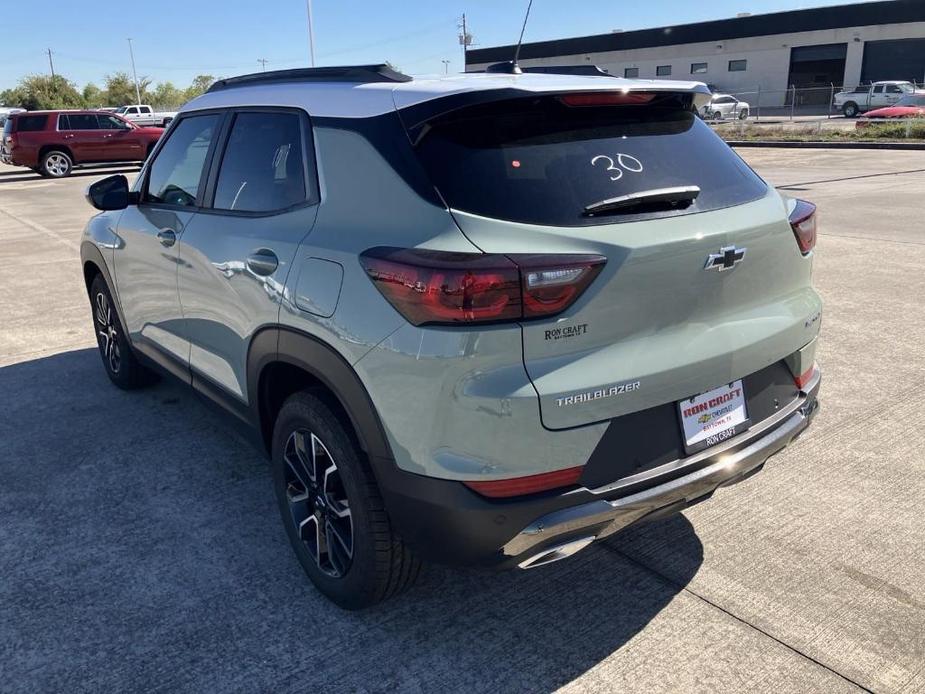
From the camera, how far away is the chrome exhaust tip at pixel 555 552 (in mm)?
2314

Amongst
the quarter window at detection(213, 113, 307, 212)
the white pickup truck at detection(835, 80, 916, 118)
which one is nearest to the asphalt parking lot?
the quarter window at detection(213, 113, 307, 212)

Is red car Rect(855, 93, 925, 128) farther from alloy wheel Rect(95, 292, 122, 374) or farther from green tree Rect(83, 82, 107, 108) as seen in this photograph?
green tree Rect(83, 82, 107, 108)

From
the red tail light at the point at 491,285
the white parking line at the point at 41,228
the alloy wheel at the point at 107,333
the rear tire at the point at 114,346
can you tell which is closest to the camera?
the red tail light at the point at 491,285

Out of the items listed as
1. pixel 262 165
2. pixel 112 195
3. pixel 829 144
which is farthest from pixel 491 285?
pixel 829 144

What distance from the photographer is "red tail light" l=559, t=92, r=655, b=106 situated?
8.09ft

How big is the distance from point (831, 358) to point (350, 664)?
4.00m

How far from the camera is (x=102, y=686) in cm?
251

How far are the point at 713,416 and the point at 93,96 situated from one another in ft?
327

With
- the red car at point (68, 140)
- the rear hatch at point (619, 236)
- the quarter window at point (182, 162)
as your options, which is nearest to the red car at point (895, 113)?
the red car at point (68, 140)

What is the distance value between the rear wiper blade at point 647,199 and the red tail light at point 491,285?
22 centimetres

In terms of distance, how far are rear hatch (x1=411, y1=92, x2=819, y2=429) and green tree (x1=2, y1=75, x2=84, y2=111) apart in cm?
8515

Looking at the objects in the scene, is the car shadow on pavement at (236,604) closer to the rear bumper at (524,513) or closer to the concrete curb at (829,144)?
the rear bumper at (524,513)

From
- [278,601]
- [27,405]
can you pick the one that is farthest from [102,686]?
[27,405]

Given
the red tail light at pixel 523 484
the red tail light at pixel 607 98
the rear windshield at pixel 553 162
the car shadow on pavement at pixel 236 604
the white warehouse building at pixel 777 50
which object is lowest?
the car shadow on pavement at pixel 236 604
